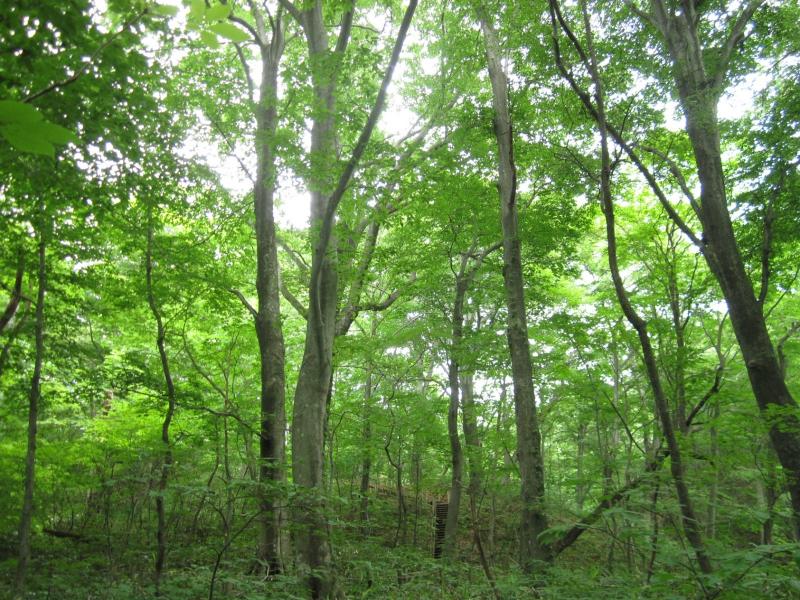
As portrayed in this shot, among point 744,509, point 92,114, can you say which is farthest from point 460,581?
point 92,114

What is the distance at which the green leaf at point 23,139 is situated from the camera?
57 cm

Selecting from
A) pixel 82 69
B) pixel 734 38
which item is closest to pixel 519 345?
pixel 734 38

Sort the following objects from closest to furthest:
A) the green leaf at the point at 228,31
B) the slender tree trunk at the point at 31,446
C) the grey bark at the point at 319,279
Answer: the green leaf at the point at 228,31 → the grey bark at the point at 319,279 → the slender tree trunk at the point at 31,446

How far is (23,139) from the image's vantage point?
1.92 feet

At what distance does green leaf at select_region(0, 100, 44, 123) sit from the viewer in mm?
557

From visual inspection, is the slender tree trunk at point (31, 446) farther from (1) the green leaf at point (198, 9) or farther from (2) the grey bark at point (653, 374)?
(2) the grey bark at point (653, 374)

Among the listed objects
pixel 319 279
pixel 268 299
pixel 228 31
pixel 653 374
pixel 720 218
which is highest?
pixel 720 218

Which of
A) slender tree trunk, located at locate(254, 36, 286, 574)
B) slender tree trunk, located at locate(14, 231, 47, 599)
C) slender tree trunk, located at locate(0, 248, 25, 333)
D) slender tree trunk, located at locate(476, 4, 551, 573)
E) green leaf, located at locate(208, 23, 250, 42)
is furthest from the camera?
slender tree trunk, located at locate(254, 36, 286, 574)

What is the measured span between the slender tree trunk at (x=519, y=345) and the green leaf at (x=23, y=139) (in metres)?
5.81

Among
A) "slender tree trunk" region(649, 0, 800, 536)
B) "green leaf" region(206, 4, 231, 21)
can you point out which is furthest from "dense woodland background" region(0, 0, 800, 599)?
"green leaf" region(206, 4, 231, 21)

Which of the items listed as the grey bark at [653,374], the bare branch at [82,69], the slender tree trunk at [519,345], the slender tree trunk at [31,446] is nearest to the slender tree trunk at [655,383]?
the grey bark at [653,374]

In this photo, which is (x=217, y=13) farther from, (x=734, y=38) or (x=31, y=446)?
(x=734, y=38)

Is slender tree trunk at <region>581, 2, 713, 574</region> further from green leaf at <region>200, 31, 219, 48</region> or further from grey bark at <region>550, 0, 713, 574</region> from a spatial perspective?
green leaf at <region>200, 31, 219, 48</region>

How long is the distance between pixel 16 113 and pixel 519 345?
21.8ft
